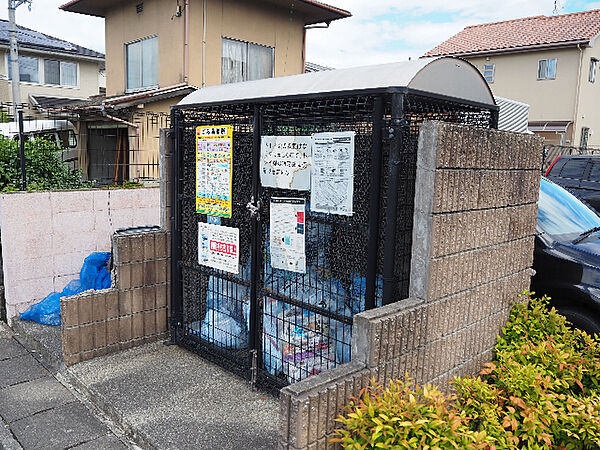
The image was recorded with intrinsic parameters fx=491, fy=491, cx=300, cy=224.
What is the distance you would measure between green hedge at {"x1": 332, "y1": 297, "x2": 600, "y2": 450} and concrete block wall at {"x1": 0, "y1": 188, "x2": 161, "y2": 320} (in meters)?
4.19

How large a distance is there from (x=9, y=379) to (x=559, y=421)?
13.8 ft

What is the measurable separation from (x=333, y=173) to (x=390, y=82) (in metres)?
0.66

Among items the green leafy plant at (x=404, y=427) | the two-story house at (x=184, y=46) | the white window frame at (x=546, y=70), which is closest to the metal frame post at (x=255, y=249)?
the green leafy plant at (x=404, y=427)

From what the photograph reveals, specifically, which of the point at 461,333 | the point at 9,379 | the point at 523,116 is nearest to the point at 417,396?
the point at 461,333

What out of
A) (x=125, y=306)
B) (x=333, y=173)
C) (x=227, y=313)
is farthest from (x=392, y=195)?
(x=125, y=306)

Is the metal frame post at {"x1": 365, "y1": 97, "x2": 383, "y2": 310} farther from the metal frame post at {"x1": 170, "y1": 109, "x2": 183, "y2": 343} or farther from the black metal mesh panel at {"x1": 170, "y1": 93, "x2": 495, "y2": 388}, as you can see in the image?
the metal frame post at {"x1": 170, "y1": 109, "x2": 183, "y2": 343}

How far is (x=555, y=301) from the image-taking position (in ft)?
13.6

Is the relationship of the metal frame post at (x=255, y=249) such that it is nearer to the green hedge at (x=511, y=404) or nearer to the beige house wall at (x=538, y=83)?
the green hedge at (x=511, y=404)

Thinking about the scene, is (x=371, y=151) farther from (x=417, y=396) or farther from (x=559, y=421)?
(x=559, y=421)

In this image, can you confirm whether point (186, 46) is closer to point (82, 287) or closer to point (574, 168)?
point (82, 287)

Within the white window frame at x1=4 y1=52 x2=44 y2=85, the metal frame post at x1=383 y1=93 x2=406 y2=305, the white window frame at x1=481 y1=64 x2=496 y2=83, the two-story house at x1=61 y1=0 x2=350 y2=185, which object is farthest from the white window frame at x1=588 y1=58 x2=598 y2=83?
the white window frame at x1=4 y1=52 x2=44 y2=85

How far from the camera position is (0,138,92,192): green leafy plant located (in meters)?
6.46

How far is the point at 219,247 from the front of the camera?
415cm

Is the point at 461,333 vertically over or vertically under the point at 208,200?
under
